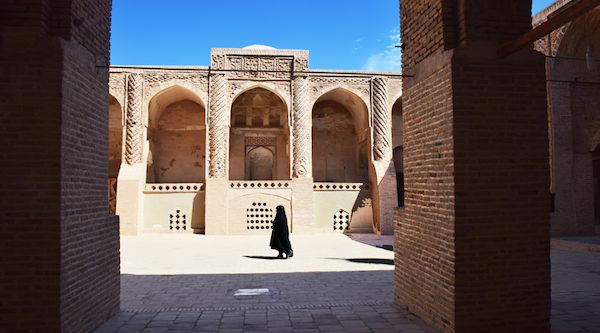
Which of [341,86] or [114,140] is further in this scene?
[114,140]

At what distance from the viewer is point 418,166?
4316mm

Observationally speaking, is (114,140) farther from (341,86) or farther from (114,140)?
(341,86)

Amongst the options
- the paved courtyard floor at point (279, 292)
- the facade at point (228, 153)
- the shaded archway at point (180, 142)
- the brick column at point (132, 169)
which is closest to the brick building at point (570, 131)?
the paved courtyard floor at point (279, 292)

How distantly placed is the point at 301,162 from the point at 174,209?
521 centimetres

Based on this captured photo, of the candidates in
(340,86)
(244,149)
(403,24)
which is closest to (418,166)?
(403,24)

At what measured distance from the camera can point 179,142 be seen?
17375 mm

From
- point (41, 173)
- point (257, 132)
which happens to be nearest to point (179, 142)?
point (257, 132)

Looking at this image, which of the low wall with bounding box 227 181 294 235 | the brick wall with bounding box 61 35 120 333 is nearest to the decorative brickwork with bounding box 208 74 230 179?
the low wall with bounding box 227 181 294 235

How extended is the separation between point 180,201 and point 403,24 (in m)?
11.9

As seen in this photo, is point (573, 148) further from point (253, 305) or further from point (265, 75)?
point (253, 305)

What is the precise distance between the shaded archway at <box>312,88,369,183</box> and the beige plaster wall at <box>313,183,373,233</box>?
8.79ft

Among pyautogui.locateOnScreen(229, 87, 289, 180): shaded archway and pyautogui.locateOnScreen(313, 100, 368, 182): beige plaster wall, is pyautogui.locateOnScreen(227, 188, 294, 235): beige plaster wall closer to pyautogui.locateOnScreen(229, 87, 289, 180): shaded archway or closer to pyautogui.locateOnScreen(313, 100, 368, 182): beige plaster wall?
pyautogui.locateOnScreen(229, 87, 289, 180): shaded archway

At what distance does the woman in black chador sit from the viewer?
9109 mm

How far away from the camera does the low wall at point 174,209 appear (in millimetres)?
14609
